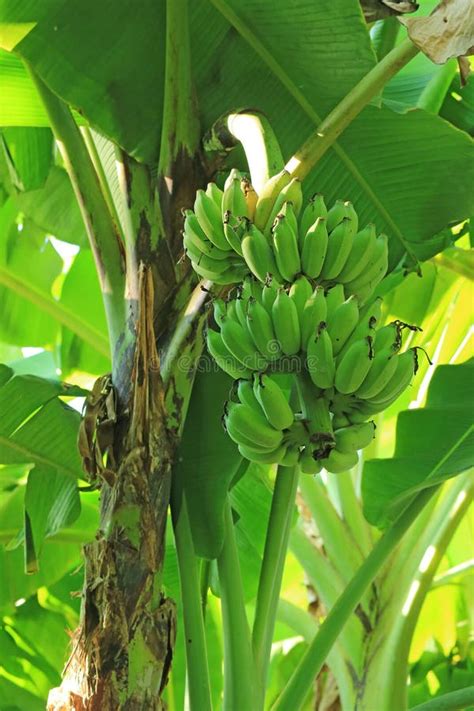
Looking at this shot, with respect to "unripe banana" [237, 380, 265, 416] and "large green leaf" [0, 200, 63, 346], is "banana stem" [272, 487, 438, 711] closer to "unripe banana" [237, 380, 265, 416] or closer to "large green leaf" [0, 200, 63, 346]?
"unripe banana" [237, 380, 265, 416]

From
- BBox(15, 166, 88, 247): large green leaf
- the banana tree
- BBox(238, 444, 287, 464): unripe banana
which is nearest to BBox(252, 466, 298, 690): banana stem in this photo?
the banana tree

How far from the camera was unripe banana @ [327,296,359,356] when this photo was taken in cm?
83

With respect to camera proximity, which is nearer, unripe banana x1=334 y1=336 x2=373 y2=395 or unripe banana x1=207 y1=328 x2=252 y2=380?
unripe banana x1=334 y1=336 x2=373 y2=395

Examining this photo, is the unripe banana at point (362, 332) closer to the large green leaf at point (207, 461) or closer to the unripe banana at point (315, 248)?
the unripe banana at point (315, 248)

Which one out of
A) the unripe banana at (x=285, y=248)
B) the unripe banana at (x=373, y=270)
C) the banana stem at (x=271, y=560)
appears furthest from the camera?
the banana stem at (x=271, y=560)

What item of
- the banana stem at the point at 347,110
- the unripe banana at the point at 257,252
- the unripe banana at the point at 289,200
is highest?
the banana stem at the point at 347,110

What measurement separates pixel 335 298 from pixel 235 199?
154 mm

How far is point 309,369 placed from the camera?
0.83 meters

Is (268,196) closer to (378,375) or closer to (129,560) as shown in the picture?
(378,375)

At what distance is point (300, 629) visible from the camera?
1.86 meters

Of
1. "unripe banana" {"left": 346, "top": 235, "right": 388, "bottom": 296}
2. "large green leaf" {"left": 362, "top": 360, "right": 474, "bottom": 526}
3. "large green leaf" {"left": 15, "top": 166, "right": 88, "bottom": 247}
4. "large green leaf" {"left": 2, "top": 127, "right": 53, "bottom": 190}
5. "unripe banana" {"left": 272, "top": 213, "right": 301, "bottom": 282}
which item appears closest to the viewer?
"unripe banana" {"left": 272, "top": 213, "right": 301, "bottom": 282}

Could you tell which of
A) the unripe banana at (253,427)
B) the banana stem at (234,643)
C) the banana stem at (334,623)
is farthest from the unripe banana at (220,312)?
the banana stem at (334,623)

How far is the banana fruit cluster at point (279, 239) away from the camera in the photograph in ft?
2.71

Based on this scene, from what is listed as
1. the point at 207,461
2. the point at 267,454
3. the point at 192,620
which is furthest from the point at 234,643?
the point at 267,454
